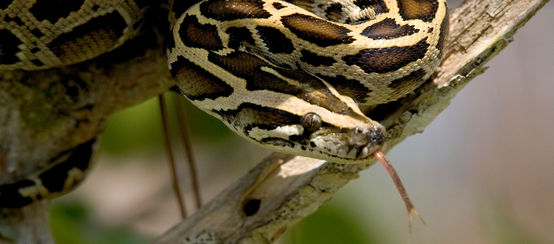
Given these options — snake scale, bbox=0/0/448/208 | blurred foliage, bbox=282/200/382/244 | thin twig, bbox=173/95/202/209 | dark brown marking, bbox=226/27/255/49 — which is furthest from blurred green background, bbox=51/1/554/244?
dark brown marking, bbox=226/27/255/49

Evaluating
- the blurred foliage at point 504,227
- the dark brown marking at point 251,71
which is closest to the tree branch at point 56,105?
the dark brown marking at point 251,71

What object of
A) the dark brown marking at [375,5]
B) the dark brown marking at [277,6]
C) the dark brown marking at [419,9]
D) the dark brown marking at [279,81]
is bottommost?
the dark brown marking at [279,81]

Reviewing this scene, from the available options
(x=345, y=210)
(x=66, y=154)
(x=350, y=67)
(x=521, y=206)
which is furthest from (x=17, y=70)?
(x=521, y=206)

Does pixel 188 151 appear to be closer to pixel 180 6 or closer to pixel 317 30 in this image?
pixel 180 6

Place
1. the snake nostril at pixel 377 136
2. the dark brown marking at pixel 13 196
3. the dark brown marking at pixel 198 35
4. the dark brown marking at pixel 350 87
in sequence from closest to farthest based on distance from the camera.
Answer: the snake nostril at pixel 377 136 < the dark brown marking at pixel 350 87 < the dark brown marking at pixel 198 35 < the dark brown marking at pixel 13 196

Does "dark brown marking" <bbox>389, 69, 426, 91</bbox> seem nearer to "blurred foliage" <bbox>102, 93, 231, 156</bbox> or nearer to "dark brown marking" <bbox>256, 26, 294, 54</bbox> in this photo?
"dark brown marking" <bbox>256, 26, 294, 54</bbox>

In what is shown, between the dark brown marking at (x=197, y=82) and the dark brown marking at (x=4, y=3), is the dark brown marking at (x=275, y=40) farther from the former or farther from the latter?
the dark brown marking at (x=4, y=3)

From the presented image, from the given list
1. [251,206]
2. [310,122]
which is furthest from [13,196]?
[310,122]
